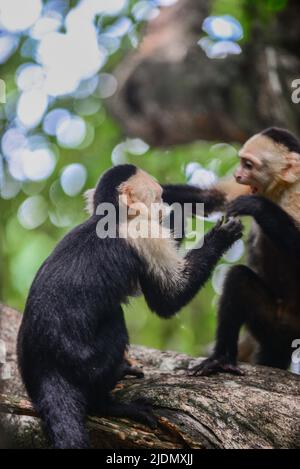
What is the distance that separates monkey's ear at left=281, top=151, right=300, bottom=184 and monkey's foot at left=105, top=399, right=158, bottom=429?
2321 millimetres

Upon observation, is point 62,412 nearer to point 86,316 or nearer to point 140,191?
point 86,316

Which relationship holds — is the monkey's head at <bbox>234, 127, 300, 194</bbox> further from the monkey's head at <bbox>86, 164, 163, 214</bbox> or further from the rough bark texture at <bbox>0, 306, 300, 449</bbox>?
the rough bark texture at <bbox>0, 306, 300, 449</bbox>

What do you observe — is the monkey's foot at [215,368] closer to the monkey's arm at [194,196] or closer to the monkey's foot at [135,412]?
the monkey's foot at [135,412]

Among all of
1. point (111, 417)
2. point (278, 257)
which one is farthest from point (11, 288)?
point (111, 417)

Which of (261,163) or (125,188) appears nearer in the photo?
(125,188)

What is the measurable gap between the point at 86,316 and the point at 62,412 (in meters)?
0.59

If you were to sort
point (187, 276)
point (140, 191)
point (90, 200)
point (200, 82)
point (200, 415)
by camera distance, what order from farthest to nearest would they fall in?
point (200, 82) < point (90, 200) < point (140, 191) < point (187, 276) < point (200, 415)

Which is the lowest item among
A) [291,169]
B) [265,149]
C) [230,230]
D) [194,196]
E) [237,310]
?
[237,310]

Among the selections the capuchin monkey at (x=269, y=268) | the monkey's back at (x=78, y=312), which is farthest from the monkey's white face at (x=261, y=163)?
the monkey's back at (x=78, y=312)

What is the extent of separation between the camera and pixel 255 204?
208 inches

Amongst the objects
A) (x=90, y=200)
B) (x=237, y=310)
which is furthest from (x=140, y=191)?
(x=237, y=310)

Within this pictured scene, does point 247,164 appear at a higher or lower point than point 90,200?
higher

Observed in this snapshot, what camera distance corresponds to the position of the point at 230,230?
4871mm
